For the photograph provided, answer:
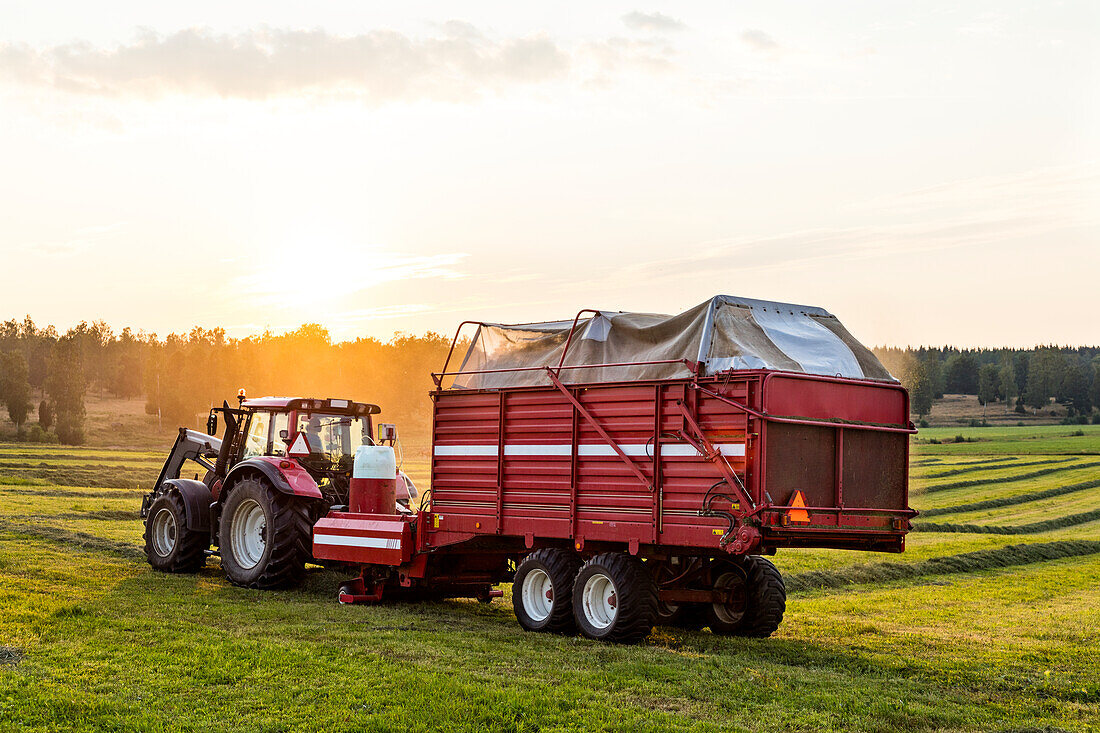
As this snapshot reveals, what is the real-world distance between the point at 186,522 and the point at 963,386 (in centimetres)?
9910

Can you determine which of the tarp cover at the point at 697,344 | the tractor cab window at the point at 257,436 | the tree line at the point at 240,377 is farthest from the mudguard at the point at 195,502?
the tree line at the point at 240,377

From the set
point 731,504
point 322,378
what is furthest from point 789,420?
point 322,378

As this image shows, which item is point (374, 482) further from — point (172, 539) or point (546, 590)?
point (172, 539)

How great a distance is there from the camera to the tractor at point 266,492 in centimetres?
1614

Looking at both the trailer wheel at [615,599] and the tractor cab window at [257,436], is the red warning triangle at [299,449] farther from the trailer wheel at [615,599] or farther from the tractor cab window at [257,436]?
the trailer wheel at [615,599]

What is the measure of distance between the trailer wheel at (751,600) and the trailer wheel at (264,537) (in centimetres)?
633

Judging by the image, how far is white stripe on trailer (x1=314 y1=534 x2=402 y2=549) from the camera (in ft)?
48.9

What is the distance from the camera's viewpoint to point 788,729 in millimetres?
8281

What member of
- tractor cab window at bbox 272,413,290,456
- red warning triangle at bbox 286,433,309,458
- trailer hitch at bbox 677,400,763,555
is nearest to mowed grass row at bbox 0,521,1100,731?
trailer hitch at bbox 677,400,763,555

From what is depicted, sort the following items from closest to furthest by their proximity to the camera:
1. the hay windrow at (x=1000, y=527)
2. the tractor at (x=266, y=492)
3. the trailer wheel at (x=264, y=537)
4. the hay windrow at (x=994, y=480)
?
the trailer wheel at (x=264, y=537) < the tractor at (x=266, y=492) < the hay windrow at (x=1000, y=527) < the hay windrow at (x=994, y=480)

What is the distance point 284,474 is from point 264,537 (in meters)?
1.10

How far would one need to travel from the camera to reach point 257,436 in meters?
17.7

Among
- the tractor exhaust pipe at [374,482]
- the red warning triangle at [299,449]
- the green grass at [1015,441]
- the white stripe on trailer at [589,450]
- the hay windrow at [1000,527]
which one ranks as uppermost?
the white stripe on trailer at [589,450]

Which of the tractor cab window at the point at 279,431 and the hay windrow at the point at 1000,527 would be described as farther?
the hay windrow at the point at 1000,527
